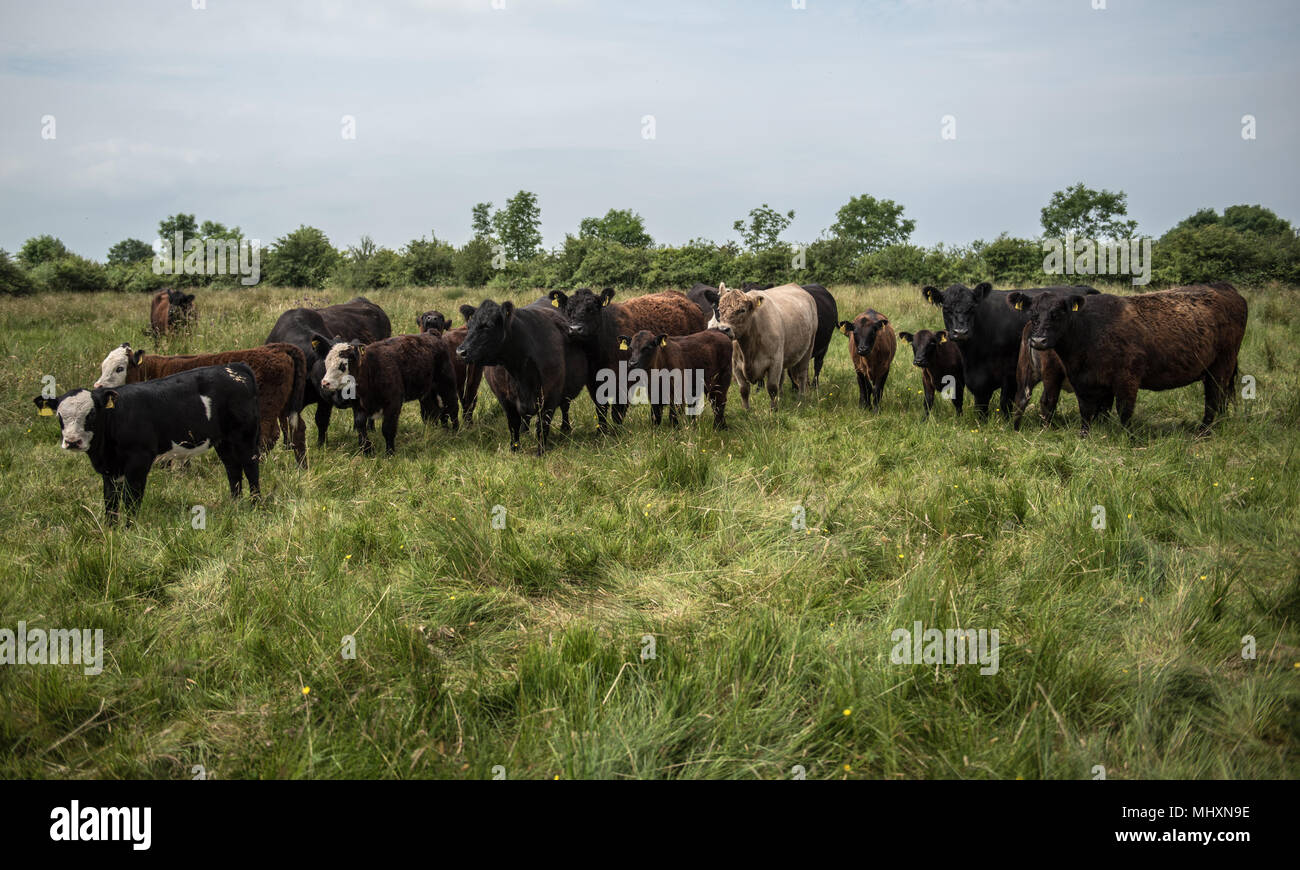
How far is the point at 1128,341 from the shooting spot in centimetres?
823

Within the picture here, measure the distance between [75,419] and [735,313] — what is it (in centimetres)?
740

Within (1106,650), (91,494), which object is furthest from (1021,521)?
(91,494)

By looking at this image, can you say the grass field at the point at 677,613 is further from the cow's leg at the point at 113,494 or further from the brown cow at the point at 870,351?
the brown cow at the point at 870,351

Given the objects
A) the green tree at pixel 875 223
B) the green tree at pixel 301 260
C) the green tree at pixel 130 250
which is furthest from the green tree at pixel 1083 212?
the green tree at pixel 130 250

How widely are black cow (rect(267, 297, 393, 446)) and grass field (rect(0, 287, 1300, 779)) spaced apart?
1.58 metres

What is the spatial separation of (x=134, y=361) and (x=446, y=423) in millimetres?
3521

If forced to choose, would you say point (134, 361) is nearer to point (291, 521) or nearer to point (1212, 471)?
point (291, 521)

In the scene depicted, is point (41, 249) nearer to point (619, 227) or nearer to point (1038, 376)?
point (619, 227)

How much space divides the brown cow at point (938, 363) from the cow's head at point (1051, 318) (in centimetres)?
150

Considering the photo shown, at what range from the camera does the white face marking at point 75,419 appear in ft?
18.1

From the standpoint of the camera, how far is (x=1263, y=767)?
288 cm

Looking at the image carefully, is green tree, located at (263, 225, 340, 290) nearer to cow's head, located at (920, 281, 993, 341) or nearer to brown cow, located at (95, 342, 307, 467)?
brown cow, located at (95, 342, 307, 467)

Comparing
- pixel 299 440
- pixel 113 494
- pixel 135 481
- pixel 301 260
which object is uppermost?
pixel 301 260

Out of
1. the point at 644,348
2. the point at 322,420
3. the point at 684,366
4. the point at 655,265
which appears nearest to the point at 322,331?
the point at 322,420
